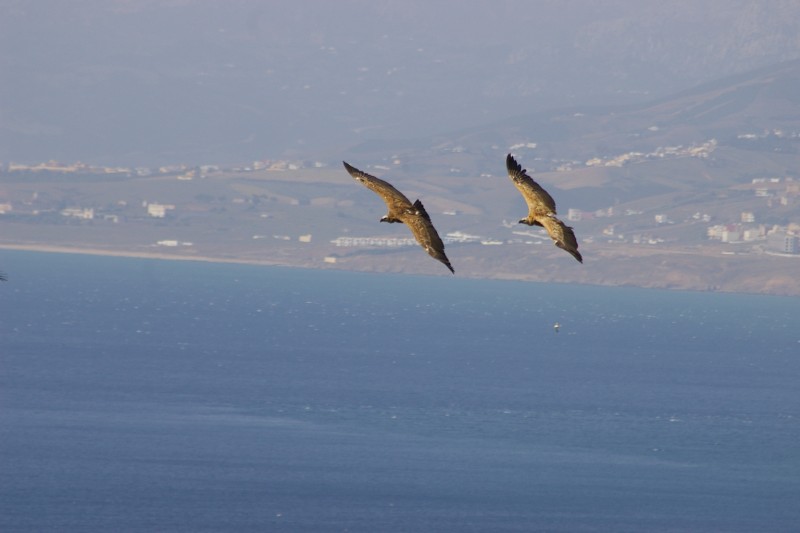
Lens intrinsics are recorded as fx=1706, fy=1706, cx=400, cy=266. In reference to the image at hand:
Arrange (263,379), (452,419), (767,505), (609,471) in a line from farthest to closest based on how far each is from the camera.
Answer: (263,379)
(452,419)
(609,471)
(767,505)

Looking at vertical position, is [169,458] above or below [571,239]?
below

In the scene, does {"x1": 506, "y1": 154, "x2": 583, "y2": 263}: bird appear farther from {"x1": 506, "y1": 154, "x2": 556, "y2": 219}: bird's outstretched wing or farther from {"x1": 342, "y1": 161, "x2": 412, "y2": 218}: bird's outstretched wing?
{"x1": 342, "y1": 161, "x2": 412, "y2": 218}: bird's outstretched wing

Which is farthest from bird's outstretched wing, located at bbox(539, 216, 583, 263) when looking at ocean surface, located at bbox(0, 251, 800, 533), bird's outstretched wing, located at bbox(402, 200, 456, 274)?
ocean surface, located at bbox(0, 251, 800, 533)

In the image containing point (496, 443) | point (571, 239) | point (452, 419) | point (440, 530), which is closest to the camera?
point (571, 239)

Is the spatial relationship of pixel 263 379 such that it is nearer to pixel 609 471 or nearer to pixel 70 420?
pixel 70 420

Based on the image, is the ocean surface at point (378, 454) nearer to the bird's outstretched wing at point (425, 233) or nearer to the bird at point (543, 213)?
the bird at point (543, 213)

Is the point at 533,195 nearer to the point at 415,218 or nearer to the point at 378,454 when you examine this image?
the point at 415,218

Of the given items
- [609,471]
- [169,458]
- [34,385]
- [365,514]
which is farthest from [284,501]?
[34,385]

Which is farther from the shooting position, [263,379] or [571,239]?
[263,379]
